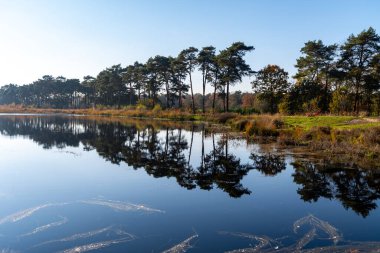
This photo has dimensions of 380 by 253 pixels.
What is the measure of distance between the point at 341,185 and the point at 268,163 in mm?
4247

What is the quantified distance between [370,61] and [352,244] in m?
39.4

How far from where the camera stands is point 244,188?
11.2m

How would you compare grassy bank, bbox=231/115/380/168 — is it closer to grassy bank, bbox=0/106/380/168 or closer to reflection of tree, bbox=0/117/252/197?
grassy bank, bbox=0/106/380/168

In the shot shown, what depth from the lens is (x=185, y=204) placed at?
929 cm

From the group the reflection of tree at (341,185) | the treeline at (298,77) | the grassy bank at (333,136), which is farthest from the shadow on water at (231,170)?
the treeline at (298,77)

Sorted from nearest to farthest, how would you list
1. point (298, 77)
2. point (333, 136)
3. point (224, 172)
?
point (224, 172) → point (333, 136) → point (298, 77)

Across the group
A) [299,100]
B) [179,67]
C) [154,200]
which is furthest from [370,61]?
[154,200]

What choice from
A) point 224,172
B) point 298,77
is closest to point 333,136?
point 224,172

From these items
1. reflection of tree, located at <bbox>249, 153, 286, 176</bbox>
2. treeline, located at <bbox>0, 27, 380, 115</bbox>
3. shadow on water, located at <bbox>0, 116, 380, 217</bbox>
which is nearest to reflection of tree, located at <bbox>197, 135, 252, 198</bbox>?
shadow on water, located at <bbox>0, 116, 380, 217</bbox>

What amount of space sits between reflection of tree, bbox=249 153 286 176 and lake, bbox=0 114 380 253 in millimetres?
45

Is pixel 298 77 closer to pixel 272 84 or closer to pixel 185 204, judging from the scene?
pixel 272 84

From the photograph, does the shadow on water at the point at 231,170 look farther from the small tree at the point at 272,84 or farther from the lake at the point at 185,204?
the small tree at the point at 272,84

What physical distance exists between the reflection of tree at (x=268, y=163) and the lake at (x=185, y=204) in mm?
45

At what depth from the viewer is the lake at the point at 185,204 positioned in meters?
6.82
